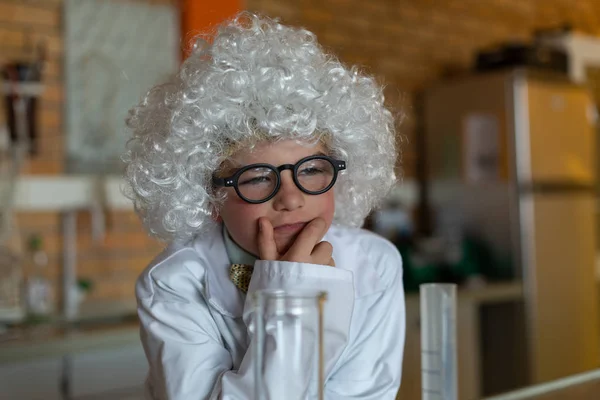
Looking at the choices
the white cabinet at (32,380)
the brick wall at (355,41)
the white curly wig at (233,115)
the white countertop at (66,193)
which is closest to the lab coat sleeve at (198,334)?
the white curly wig at (233,115)

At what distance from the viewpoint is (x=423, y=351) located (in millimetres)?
839

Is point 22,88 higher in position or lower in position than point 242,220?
higher

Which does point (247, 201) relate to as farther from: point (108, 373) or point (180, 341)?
point (108, 373)

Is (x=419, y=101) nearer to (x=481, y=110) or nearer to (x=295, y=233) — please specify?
(x=481, y=110)

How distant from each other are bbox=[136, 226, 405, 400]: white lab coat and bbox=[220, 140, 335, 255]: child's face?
63 mm

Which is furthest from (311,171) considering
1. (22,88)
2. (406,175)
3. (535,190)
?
(406,175)

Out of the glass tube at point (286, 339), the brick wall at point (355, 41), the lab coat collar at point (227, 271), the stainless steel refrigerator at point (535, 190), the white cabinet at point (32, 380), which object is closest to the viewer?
the glass tube at point (286, 339)

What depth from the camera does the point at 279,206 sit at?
85 cm

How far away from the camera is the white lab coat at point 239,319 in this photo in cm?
82

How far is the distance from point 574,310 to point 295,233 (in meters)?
2.85

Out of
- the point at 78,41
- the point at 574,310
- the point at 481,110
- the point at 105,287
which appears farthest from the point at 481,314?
the point at 78,41

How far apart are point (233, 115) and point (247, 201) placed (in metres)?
0.12

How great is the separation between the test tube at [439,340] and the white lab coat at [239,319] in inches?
3.6

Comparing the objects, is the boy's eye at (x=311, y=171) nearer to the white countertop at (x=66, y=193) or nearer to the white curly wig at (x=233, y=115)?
the white curly wig at (x=233, y=115)
